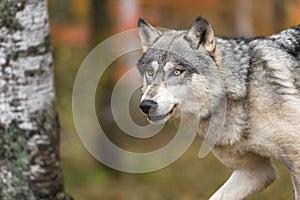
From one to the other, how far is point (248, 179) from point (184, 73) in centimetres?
123

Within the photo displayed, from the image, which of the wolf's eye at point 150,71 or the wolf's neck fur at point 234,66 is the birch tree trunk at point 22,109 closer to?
the wolf's eye at point 150,71

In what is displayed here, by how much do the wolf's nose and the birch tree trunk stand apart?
1.55 m

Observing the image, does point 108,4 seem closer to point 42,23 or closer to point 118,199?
point 118,199

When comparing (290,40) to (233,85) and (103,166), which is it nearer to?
(233,85)

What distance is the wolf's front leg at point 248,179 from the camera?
610 centimetres

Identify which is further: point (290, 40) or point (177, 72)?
point (290, 40)

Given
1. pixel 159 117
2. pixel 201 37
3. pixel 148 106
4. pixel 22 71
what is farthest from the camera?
pixel 22 71

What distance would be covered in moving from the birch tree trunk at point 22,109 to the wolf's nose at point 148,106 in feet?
5.10

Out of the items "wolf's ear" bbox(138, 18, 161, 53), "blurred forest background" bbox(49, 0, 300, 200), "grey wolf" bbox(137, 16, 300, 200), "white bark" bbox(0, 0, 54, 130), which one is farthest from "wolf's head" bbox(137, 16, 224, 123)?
"blurred forest background" bbox(49, 0, 300, 200)

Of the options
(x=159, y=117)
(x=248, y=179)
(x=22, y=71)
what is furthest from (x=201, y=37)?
(x=22, y=71)

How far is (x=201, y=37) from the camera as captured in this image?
5.67m

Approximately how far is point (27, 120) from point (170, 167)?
8679 millimetres

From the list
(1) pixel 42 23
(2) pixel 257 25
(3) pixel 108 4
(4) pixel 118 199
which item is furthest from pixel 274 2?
(1) pixel 42 23

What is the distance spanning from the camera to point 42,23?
6.54 m
